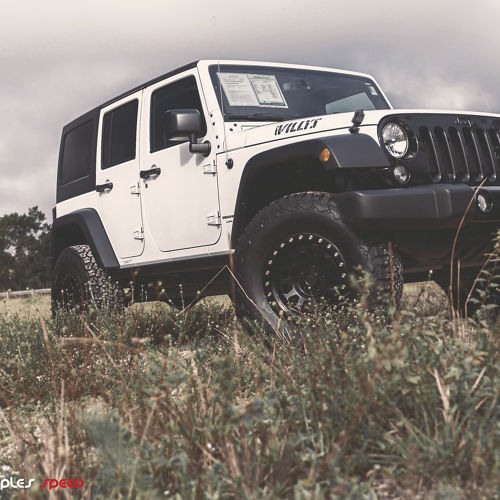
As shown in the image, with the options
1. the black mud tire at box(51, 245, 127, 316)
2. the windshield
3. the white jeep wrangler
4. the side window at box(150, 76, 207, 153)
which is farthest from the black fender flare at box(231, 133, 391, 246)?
the black mud tire at box(51, 245, 127, 316)

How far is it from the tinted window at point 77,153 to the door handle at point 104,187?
0.34m

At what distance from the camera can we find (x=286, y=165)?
3.98 metres

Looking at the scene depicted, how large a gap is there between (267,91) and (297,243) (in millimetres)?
1613

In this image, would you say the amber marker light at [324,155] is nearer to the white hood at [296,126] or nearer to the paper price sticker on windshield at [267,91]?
the white hood at [296,126]

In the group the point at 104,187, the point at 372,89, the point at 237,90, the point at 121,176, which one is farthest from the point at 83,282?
the point at 372,89

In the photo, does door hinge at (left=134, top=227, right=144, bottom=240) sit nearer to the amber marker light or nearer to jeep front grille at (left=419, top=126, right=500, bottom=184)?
the amber marker light

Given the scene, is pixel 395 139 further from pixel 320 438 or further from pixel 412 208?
pixel 320 438

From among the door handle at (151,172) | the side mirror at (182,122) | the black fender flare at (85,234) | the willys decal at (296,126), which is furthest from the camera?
the black fender flare at (85,234)

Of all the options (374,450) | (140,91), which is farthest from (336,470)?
(140,91)

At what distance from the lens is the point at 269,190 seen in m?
4.30

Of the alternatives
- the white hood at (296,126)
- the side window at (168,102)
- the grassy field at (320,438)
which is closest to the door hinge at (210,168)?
the white hood at (296,126)

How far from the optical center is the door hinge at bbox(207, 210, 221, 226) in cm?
450

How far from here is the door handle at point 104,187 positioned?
18.5ft

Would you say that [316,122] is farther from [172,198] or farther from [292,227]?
[172,198]
